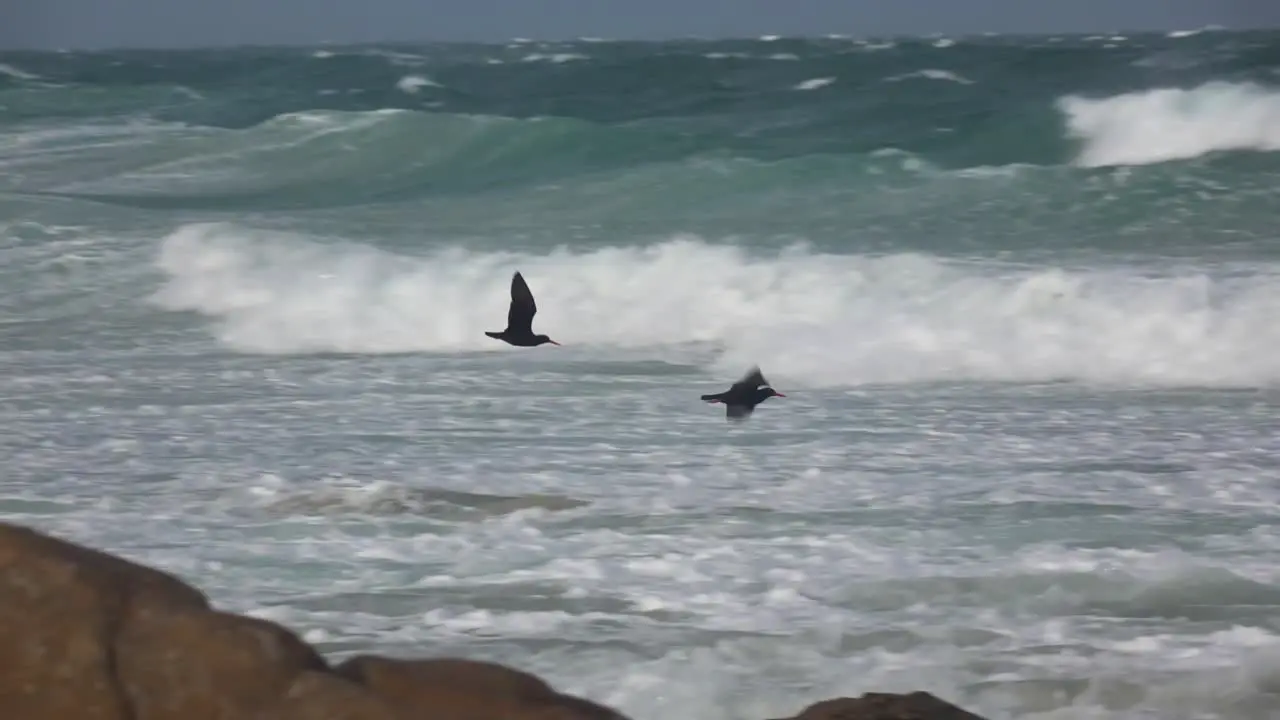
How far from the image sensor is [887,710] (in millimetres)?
4270

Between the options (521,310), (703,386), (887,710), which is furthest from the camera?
(703,386)

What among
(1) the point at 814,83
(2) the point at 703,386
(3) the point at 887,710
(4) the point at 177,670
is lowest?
(3) the point at 887,710

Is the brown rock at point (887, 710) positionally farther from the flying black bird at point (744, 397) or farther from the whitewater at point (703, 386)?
the flying black bird at point (744, 397)


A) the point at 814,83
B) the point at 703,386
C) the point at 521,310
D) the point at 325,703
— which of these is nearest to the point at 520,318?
the point at 521,310

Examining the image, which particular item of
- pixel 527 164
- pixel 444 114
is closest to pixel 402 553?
pixel 527 164

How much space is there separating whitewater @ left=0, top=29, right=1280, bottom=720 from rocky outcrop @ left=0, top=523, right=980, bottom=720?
211cm

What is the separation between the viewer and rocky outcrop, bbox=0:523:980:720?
3938 millimetres

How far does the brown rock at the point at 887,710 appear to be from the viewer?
13.9 feet

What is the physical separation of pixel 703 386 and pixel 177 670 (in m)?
7.88

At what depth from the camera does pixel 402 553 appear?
7844 mm

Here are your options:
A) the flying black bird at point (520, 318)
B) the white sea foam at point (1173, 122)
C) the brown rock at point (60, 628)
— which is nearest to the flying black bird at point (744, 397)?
the flying black bird at point (520, 318)

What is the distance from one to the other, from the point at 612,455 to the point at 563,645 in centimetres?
298

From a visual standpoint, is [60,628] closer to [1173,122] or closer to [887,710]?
[887,710]

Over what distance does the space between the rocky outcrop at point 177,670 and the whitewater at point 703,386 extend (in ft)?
6.91
